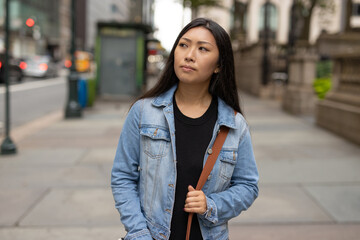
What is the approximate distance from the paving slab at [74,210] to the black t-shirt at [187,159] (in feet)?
8.64

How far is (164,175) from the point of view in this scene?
2.20 meters

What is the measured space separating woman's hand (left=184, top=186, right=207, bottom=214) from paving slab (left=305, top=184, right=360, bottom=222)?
10.5 ft

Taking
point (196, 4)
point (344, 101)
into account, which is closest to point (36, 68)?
point (196, 4)

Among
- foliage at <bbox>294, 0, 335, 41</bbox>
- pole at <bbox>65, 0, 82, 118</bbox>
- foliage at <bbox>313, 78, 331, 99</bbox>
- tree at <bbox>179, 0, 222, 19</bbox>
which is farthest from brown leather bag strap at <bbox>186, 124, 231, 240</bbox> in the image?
tree at <bbox>179, 0, 222, 19</bbox>

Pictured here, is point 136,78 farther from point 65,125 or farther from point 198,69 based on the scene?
point 198,69

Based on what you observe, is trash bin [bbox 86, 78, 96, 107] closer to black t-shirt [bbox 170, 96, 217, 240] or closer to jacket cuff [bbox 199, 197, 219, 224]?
black t-shirt [bbox 170, 96, 217, 240]

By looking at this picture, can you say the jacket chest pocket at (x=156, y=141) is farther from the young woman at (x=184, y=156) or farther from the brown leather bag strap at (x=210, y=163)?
the brown leather bag strap at (x=210, y=163)

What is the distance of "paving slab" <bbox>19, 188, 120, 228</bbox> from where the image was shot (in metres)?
4.80

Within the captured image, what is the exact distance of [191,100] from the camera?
2354mm

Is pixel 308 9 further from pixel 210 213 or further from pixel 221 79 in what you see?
pixel 210 213

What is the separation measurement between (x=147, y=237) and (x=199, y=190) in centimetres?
31

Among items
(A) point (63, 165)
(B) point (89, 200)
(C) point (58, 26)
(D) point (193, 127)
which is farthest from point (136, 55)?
(C) point (58, 26)

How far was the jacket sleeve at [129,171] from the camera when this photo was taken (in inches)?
87.7

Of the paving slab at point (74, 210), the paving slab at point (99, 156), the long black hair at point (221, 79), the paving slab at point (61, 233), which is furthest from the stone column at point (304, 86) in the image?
the long black hair at point (221, 79)
